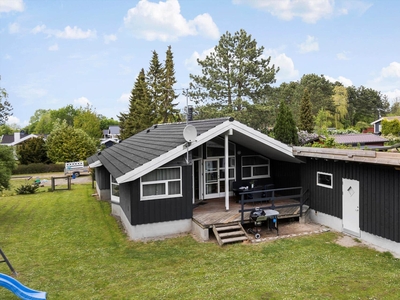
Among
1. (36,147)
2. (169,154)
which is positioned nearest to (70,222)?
(169,154)

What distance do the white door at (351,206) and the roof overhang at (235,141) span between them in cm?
236

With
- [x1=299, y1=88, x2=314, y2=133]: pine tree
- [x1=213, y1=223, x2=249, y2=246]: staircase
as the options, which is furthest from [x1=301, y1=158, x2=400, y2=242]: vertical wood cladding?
[x1=299, y1=88, x2=314, y2=133]: pine tree

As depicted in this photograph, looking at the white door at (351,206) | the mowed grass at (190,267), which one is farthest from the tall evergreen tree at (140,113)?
the white door at (351,206)

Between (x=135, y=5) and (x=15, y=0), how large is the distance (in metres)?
7.66

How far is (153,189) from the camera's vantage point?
10.5 m

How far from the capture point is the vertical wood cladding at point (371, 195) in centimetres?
843

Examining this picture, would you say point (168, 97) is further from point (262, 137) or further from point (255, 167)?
point (262, 137)

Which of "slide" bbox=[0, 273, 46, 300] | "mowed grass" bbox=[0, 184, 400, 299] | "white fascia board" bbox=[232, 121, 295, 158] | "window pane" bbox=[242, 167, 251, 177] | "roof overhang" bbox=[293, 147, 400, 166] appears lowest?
"mowed grass" bbox=[0, 184, 400, 299]

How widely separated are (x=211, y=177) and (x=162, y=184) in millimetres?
3267

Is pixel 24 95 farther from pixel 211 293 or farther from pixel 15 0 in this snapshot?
pixel 211 293

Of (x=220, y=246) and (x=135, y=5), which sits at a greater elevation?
(x=135, y=5)

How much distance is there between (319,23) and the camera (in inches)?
963

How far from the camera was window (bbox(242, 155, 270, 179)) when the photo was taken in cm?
1402

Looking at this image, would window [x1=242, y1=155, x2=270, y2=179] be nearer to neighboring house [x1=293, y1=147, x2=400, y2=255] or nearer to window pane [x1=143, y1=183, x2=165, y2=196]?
neighboring house [x1=293, y1=147, x2=400, y2=255]
